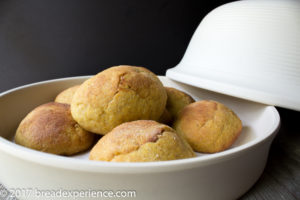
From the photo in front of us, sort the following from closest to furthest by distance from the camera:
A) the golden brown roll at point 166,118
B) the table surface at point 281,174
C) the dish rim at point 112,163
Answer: the dish rim at point 112,163 → the table surface at point 281,174 → the golden brown roll at point 166,118

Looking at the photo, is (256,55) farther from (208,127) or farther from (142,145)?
(142,145)

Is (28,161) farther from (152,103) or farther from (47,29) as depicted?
(47,29)

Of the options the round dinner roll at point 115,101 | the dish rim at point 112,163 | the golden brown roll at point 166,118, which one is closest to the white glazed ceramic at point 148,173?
the dish rim at point 112,163

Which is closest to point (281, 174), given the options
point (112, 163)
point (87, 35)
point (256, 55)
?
point (256, 55)

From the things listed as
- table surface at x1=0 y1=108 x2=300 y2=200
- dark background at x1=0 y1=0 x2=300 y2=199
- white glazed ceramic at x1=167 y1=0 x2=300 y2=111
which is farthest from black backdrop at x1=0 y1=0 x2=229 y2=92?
table surface at x1=0 y1=108 x2=300 y2=200

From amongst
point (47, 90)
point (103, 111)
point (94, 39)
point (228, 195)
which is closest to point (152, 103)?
point (103, 111)

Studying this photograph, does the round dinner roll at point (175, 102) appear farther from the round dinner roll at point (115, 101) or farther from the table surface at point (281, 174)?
the table surface at point (281, 174)
